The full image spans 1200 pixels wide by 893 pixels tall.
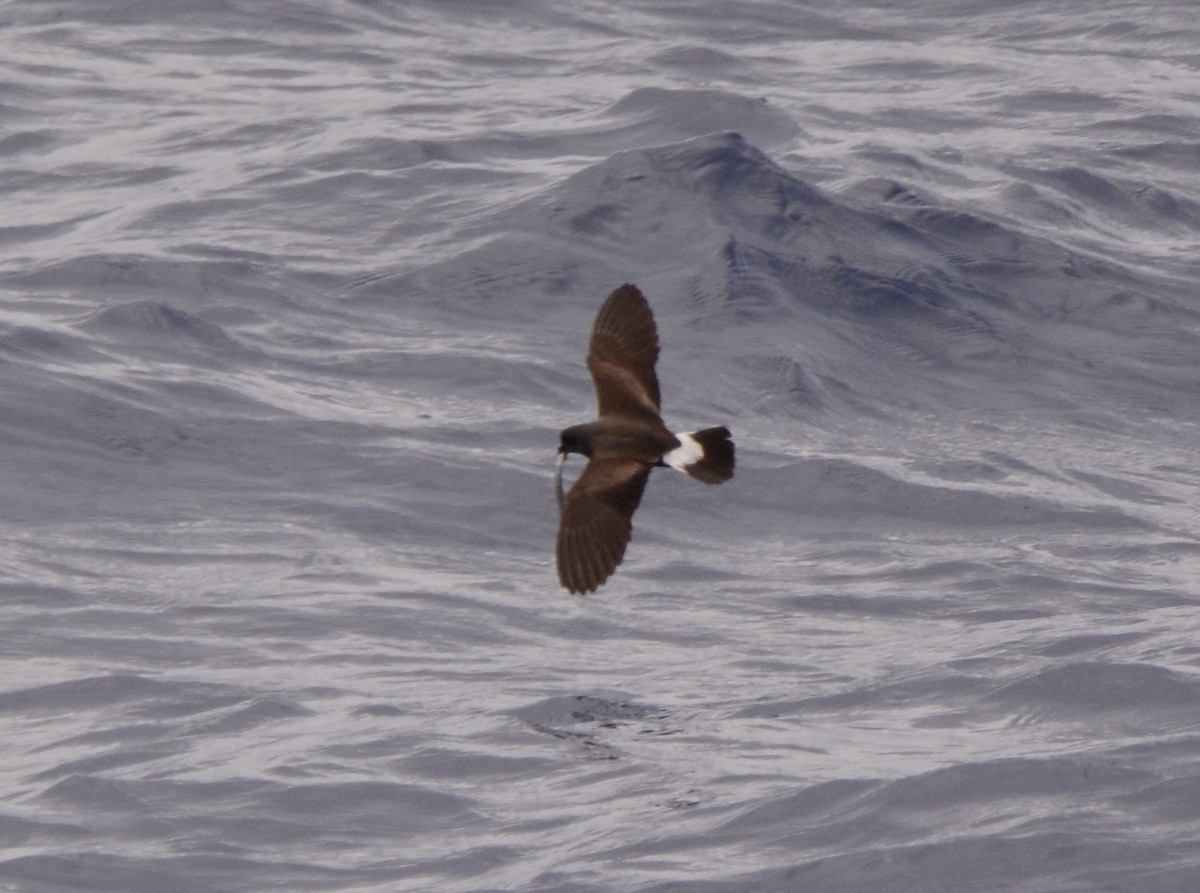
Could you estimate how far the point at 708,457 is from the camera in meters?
7.57

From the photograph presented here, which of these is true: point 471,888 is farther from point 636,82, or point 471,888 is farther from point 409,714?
point 636,82

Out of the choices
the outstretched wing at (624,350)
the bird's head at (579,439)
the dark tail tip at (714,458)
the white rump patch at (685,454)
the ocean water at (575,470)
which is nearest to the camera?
the ocean water at (575,470)

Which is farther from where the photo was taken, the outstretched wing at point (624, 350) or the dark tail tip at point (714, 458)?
the outstretched wing at point (624, 350)

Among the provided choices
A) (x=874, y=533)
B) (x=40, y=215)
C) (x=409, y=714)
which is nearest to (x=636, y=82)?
(x=40, y=215)

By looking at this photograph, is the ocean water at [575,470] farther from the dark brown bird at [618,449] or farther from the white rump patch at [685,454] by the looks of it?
the white rump patch at [685,454]

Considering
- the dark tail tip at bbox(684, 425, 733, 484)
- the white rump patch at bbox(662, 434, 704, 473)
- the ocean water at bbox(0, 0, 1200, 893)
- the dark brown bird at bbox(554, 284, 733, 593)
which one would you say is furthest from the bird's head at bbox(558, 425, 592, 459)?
the ocean water at bbox(0, 0, 1200, 893)

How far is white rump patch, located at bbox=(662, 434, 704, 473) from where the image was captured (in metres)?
7.60

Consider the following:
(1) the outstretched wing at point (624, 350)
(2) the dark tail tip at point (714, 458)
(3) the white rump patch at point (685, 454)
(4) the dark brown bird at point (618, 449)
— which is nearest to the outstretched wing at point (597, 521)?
(4) the dark brown bird at point (618, 449)

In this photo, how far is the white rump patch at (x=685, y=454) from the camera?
24.9ft

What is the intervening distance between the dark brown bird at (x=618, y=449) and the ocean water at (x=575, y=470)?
71cm

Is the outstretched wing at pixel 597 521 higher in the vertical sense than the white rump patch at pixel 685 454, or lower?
lower

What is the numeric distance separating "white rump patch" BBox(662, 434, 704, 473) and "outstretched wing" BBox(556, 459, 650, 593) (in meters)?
0.15

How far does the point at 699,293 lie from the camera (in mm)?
12859

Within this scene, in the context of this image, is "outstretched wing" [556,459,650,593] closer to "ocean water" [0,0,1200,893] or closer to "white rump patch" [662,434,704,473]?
"white rump patch" [662,434,704,473]
